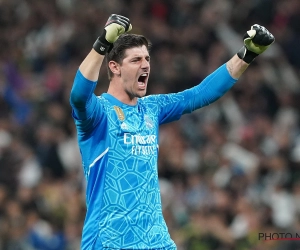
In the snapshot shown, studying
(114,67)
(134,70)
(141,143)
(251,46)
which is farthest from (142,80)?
(251,46)

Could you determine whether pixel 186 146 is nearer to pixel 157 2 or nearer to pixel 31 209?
pixel 31 209

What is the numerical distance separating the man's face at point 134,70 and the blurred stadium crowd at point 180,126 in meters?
3.86

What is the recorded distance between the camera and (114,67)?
19.1ft

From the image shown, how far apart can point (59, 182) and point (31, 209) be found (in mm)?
1008

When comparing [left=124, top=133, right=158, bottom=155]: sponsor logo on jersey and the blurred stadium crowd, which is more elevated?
the blurred stadium crowd

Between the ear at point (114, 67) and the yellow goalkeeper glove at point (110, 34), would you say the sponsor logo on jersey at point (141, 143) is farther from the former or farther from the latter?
the yellow goalkeeper glove at point (110, 34)

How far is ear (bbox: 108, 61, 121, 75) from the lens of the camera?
19.0 feet

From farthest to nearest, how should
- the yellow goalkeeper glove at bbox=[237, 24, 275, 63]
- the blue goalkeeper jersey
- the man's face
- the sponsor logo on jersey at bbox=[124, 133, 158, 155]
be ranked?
the yellow goalkeeper glove at bbox=[237, 24, 275, 63], the man's face, the sponsor logo on jersey at bbox=[124, 133, 158, 155], the blue goalkeeper jersey

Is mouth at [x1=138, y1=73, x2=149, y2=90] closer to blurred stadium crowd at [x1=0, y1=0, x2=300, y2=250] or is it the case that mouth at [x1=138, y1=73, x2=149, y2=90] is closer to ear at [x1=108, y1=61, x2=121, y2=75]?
ear at [x1=108, y1=61, x2=121, y2=75]

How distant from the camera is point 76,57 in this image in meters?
14.7

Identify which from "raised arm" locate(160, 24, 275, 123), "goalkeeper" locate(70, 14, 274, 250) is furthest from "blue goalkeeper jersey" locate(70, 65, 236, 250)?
"raised arm" locate(160, 24, 275, 123)

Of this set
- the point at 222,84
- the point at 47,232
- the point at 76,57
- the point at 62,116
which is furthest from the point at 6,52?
the point at 222,84

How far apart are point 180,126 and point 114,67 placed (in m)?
7.21

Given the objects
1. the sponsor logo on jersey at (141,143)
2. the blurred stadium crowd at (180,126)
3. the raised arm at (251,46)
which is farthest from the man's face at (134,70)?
the blurred stadium crowd at (180,126)
